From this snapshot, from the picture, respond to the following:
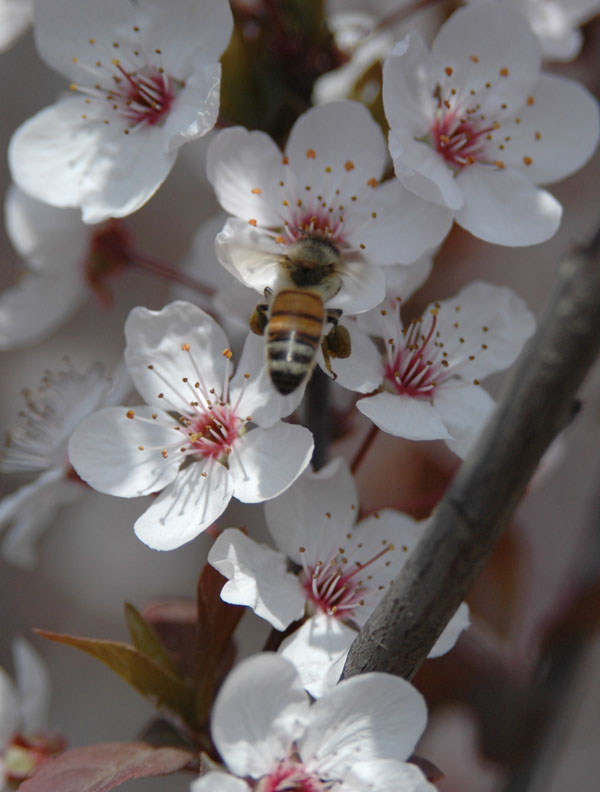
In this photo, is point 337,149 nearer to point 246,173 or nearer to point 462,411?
point 246,173

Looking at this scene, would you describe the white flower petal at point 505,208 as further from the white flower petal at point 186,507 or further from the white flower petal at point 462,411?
the white flower petal at point 186,507

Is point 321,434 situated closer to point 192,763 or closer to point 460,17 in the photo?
point 192,763

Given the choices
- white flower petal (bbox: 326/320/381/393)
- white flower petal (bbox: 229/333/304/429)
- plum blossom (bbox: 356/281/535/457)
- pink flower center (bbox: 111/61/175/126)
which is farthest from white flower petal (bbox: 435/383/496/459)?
pink flower center (bbox: 111/61/175/126)

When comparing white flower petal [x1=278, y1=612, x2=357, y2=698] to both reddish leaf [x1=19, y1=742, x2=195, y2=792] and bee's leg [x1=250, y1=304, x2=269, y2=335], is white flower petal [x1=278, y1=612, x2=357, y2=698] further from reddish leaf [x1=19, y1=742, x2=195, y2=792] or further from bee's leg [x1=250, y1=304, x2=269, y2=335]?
bee's leg [x1=250, y1=304, x2=269, y2=335]

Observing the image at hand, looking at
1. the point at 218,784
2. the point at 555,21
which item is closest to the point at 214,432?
the point at 218,784

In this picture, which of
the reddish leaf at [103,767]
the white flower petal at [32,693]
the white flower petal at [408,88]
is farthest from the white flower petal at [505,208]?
the white flower petal at [32,693]
